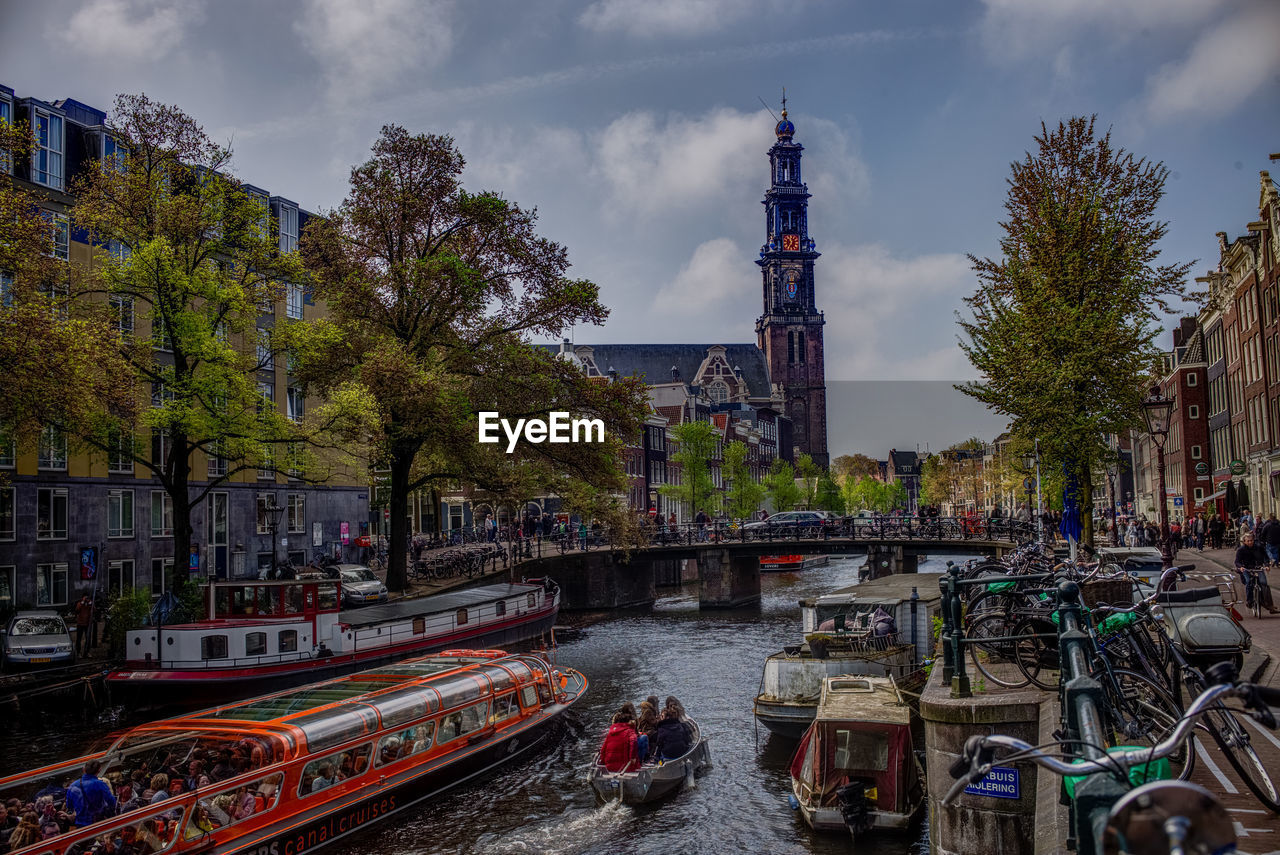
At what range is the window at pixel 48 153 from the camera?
39031 mm

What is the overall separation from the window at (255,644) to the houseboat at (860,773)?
16.3m

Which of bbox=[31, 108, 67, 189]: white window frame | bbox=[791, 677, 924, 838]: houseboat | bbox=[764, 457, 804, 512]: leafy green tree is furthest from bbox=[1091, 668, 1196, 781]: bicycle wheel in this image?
bbox=[764, 457, 804, 512]: leafy green tree

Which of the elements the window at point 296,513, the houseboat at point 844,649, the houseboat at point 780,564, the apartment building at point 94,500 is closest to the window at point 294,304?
the apartment building at point 94,500

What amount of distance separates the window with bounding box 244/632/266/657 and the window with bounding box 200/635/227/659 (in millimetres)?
553

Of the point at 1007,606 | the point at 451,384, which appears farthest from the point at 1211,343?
the point at 1007,606

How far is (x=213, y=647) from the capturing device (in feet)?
91.2

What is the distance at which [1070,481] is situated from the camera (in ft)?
92.6

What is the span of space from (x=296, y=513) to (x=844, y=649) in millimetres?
34451

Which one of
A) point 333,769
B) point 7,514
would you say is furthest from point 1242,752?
point 7,514

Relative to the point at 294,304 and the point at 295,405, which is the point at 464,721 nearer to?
the point at 295,405

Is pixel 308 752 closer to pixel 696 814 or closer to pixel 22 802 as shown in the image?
pixel 22 802

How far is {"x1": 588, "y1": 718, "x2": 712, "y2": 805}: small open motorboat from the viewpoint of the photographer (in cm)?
1978

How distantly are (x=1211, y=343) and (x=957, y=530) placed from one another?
19.1 meters

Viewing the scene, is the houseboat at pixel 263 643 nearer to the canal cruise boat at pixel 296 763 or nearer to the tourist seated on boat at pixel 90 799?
the canal cruise boat at pixel 296 763
